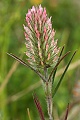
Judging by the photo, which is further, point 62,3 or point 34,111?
point 62,3

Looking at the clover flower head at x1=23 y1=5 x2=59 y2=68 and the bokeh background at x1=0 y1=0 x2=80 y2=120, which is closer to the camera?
the clover flower head at x1=23 y1=5 x2=59 y2=68

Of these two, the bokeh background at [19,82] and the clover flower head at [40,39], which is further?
the bokeh background at [19,82]

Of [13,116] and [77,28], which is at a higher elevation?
[77,28]

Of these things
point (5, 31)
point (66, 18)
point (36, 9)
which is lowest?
point (36, 9)

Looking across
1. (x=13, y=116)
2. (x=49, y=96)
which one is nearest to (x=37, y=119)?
(x=13, y=116)

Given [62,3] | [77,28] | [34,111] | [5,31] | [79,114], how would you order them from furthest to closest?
[62,3]
[77,28]
[34,111]
[5,31]
[79,114]

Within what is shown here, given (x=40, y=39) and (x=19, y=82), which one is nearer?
(x=40, y=39)

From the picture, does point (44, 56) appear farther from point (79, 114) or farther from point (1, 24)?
point (1, 24)

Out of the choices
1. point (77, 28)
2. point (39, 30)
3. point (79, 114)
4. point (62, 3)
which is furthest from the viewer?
point (62, 3)
